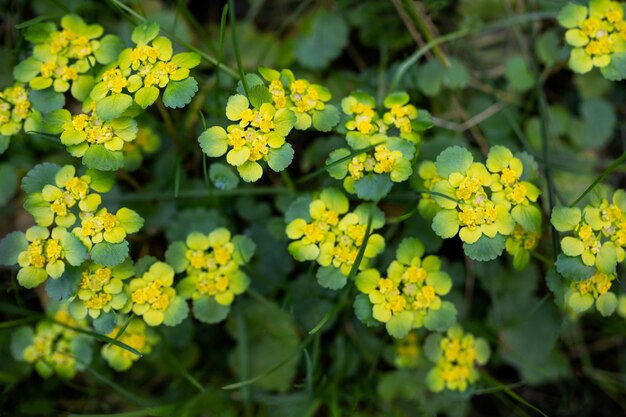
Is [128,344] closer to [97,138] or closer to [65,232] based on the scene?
[65,232]

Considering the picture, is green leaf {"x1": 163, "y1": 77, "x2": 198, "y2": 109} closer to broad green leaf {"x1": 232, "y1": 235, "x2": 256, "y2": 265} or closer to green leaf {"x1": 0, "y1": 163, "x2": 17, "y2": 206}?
broad green leaf {"x1": 232, "y1": 235, "x2": 256, "y2": 265}

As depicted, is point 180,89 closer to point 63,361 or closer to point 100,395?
point 63,361

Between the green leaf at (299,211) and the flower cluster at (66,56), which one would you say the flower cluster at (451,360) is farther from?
the flower cluster at (66,56)

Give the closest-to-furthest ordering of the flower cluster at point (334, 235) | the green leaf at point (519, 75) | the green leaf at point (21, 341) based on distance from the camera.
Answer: the flower cluster at point (334, 235) → the green leaf at point (21, 341) → the green leaf at point (519, 75)

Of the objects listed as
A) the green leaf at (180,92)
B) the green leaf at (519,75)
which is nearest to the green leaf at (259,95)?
the green leaf at (180,92)

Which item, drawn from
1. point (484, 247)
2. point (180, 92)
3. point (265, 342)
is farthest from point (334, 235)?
point (265, 342)

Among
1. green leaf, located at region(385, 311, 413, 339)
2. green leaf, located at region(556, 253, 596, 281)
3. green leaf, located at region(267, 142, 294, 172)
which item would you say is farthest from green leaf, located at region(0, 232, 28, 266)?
green leaf, located at region(556, 253, 596, 281)
